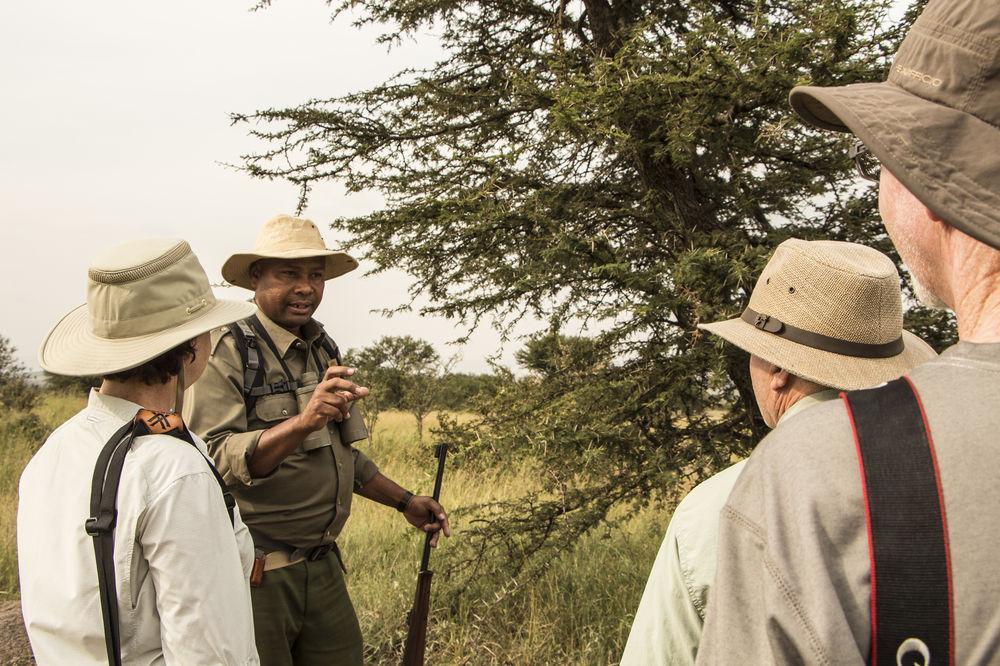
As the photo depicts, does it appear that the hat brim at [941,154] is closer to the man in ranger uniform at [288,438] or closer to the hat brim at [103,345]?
the hat brim at [103,345]

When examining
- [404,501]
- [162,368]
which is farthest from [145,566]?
[404,501]

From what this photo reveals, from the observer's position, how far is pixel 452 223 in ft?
16.2

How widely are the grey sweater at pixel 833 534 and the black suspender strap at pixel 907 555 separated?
1 centimetres

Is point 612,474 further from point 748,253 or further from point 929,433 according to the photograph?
point 929,433

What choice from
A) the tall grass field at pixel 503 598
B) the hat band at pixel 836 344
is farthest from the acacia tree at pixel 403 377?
the hat band at pixel 836 344

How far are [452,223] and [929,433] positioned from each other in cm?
423

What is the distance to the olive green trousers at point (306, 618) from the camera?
9.52 ft

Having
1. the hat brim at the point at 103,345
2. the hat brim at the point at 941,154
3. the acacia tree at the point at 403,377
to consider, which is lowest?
the acacia tree at the point at 403,377

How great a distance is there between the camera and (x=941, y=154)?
0.95m

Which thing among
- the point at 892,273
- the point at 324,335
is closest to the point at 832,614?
the point at 892,273

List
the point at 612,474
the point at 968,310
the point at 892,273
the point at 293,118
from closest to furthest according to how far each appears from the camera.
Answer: the point at 968,310 → the point at 892,273 → the point at 612,474 → the point at 293,118

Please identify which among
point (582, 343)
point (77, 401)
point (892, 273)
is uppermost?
point (892, 273)

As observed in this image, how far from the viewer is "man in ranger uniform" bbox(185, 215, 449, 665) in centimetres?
283

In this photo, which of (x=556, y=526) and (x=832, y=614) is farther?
(x=556, y=526)
